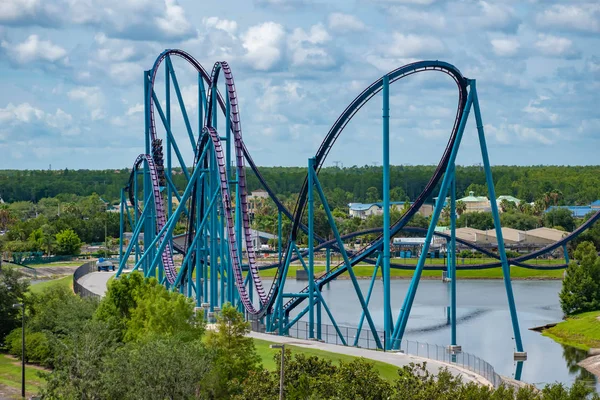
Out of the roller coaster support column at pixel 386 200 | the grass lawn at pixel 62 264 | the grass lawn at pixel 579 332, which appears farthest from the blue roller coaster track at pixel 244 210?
the grass lawn at pixel 62 264

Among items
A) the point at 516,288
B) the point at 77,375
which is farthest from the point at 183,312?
the point at 516,288

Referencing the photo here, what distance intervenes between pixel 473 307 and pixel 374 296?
10.5m

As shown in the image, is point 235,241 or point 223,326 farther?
point 235,241

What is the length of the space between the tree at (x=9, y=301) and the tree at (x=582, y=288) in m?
38.7

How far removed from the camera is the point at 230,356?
3816 centimetres

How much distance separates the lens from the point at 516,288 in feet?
333

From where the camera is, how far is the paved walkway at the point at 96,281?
71.4 m

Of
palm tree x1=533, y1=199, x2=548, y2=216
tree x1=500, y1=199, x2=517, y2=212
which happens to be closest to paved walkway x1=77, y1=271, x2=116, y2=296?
palm tree x1=533, y1=199, x2=548, y2=216

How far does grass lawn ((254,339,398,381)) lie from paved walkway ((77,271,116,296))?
23.5 metres

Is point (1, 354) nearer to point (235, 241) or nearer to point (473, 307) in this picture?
point (235, 241)

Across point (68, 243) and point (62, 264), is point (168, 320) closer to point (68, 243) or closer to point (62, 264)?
point (62, 264)

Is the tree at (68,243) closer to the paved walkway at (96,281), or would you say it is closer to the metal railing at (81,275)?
the metal railing at (81,275)

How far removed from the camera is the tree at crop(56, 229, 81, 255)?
12825 cm

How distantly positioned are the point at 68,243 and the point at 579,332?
73.2 m
